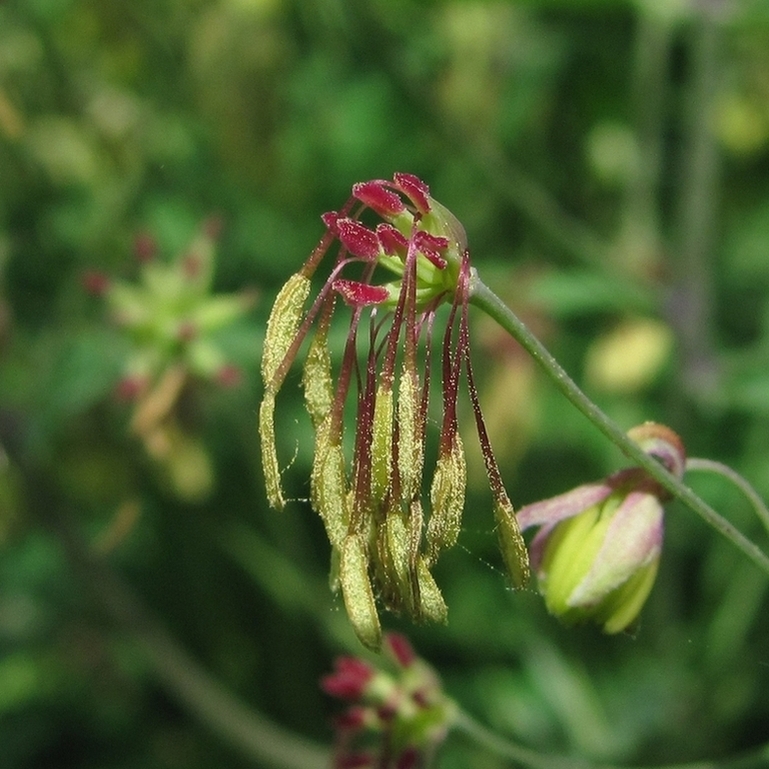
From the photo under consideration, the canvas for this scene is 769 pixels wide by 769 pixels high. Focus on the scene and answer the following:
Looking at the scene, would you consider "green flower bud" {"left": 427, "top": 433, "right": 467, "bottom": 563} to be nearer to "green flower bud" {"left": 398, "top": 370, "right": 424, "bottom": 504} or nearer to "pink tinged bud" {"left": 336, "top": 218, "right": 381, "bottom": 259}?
"green flower bud" {"left": 398, "top": 370, "right": 424, "bottom": 504}

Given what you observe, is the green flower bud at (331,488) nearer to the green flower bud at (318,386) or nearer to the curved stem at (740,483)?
the green flower bud at (318,386)

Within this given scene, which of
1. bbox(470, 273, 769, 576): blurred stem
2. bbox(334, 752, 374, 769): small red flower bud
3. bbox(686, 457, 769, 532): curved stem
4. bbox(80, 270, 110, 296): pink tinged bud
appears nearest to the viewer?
bbox(470, 273, 769, 576): blurred stem

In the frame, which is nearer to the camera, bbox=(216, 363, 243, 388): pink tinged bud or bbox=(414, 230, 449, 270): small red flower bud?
bbox=(414, 230, 449, 270): small red flower bud

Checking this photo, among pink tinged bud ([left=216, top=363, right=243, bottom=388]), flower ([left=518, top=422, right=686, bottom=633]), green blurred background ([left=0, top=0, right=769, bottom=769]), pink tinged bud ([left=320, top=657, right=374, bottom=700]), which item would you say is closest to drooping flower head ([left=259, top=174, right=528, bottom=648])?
flower ([left=518, top=422, right=686, bottom=633])

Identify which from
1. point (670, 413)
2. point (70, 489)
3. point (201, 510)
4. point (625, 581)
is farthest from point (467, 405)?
point (625, 581)

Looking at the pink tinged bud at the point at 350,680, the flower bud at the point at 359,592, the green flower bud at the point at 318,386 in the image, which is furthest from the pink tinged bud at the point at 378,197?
the pink tinged bud at the point at 350,680

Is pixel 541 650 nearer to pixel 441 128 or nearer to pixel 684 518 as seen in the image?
pixel 684 518
